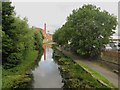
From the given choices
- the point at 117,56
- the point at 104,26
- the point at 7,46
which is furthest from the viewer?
the point at 104,26

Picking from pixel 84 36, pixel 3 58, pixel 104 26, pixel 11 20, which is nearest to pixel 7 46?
pixel 3 58

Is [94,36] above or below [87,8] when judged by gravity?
below

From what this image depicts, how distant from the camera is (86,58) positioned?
1409 inches

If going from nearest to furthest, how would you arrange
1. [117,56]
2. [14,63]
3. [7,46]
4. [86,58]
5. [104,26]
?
[7,46], [14,63], [117,56], [104,26], [86,58]

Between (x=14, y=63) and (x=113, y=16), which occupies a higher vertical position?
(x=113, y=16)

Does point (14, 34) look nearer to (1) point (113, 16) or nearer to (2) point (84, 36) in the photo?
(2) point (84, 36)

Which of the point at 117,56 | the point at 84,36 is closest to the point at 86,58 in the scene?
the point at 84,36

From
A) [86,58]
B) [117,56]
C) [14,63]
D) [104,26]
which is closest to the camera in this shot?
[14,63]

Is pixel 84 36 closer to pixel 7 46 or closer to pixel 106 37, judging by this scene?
pixel 106 37

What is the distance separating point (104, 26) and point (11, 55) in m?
15.6

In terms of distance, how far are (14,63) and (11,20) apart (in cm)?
439

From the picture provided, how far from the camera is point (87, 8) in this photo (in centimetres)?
3541

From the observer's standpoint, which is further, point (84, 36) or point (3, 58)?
point (84, 36)

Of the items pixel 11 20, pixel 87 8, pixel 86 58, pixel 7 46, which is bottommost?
pixel 86 58
